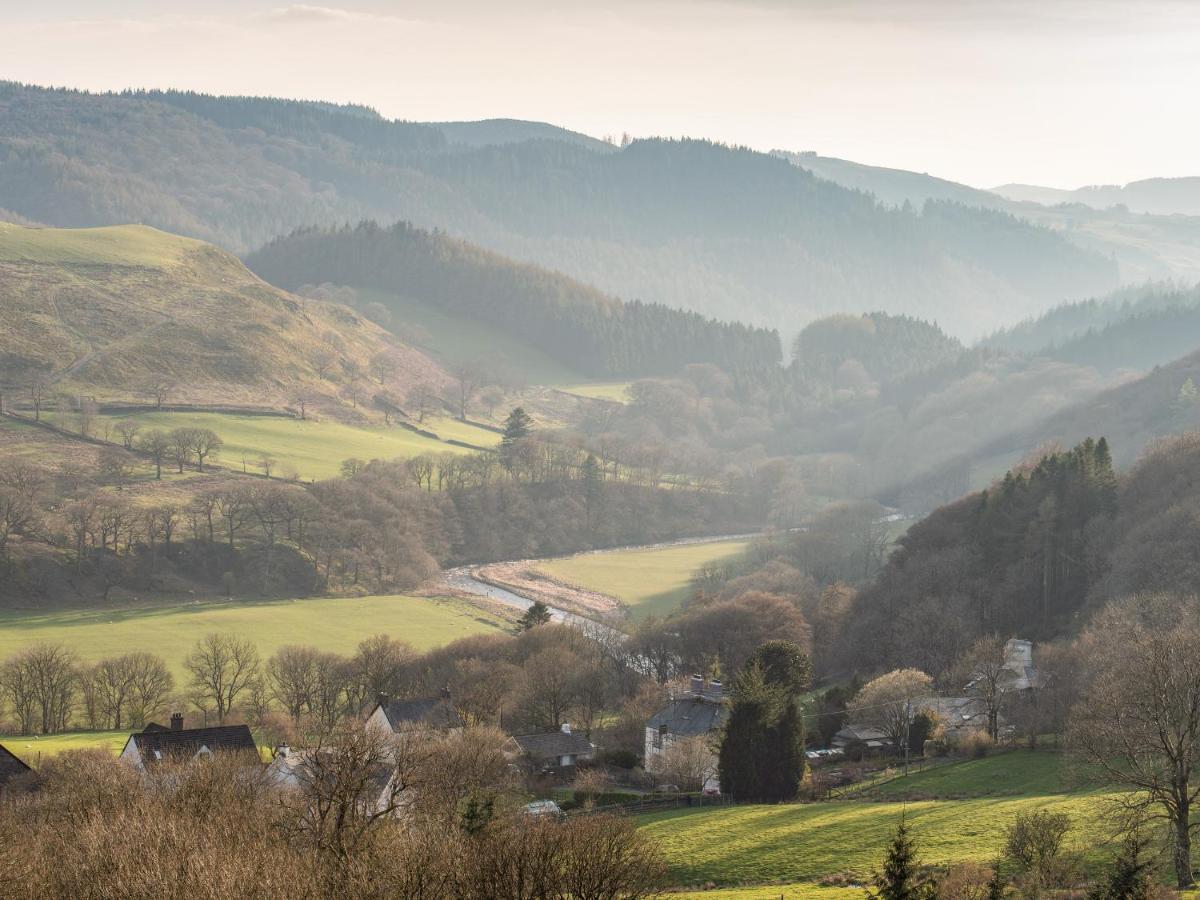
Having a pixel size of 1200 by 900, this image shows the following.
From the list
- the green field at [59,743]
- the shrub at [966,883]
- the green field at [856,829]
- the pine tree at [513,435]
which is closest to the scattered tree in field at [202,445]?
the pine tree at [513,435]

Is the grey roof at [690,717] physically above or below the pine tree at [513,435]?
below

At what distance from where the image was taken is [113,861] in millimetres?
27500

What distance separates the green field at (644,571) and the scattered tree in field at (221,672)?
114 feet

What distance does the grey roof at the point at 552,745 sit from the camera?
191 ft

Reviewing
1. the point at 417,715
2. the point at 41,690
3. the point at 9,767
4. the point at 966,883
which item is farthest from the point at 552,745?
the point at 966,883

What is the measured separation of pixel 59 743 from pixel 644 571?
69.2m

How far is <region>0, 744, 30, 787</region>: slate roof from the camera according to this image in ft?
162

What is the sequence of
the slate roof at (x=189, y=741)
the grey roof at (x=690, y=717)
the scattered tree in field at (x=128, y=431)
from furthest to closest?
the scattered tree in field at (x=128, y=431) → the grey roof at (x=690, y=717) → the slate roof at (x=189, y=741)

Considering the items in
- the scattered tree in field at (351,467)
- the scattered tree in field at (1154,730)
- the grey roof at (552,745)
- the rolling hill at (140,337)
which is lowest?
the grey roof at (552,745)

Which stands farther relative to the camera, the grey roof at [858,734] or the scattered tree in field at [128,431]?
the scattered tree in field at [128,431]

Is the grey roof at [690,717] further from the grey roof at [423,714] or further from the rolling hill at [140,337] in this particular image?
the rolling hill at [140,337]

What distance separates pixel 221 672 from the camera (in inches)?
2906

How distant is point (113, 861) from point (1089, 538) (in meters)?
62.0

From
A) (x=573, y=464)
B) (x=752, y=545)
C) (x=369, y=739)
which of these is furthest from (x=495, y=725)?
(x=573, y=464)
